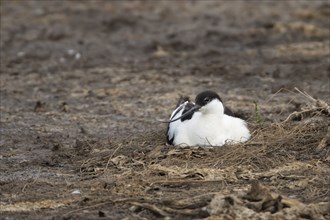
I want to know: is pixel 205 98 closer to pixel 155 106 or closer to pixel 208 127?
pixel 208 127

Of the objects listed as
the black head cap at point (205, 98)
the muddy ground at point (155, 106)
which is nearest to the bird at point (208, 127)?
the black head cap at point (205, 98)

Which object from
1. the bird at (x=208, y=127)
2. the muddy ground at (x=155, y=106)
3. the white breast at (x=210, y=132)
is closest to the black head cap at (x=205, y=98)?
the bird at (x=208, y=127)

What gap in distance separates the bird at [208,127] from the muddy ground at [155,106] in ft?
0.61

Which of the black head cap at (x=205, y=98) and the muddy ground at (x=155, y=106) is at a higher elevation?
the black head cap at (x=205, y=98)

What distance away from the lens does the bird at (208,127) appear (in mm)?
9008

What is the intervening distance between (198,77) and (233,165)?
222 inches

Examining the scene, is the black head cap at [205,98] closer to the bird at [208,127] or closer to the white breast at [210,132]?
the bird at [208,127]

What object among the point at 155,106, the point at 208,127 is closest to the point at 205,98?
the point at 208,127

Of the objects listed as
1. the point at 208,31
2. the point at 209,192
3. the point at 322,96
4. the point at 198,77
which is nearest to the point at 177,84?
the point at 198,77

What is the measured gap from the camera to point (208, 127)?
9.03 meters

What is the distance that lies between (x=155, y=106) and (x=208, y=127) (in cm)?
301

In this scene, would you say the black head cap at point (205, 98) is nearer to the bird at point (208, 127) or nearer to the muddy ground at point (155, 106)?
the bird at point (208, 127)

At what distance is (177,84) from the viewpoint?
13.3 m

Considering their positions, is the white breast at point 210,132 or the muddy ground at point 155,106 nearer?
the muddy ground at point 155,106
